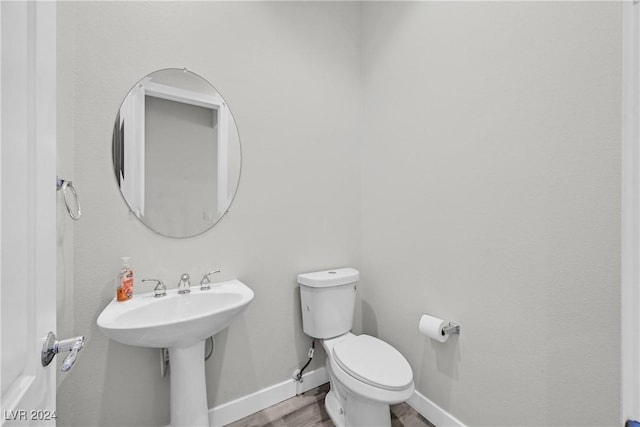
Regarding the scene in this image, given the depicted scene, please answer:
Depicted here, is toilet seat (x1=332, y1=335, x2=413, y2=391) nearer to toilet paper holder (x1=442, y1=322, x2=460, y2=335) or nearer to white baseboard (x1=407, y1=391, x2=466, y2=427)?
toilet paper holder (x1=442, y1=322, x2=460, y2=335)

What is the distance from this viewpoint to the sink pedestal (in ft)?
3.95

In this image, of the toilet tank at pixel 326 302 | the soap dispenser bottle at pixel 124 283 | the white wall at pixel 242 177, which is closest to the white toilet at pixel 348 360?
the toilet tank at pixel 326 302

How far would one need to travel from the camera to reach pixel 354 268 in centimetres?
197

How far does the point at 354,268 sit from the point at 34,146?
1.72m

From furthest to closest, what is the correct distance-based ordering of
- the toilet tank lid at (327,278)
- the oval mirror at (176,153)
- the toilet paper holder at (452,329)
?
the toilet tank lid at (327,278), the toilet paper holder at (452,329), the oval mirror at (176,153)

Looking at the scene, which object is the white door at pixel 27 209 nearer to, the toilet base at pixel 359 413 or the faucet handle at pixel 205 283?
the faucet handle at pixel 205 283

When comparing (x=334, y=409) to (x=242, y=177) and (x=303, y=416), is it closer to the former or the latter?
(x=303, y=416)

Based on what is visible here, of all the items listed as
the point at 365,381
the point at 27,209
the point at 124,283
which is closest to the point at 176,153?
the point at 124,283

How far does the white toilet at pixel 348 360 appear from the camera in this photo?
1197 millimetres

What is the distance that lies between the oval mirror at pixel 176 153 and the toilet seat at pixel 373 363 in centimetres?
97

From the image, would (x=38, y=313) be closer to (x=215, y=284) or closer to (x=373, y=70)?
(x=215, y=284)

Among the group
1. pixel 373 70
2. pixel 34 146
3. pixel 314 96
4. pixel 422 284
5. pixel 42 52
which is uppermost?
pixel 373 70

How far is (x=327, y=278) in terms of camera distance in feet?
5.32

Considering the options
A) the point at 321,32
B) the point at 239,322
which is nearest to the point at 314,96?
the point at 321,32
